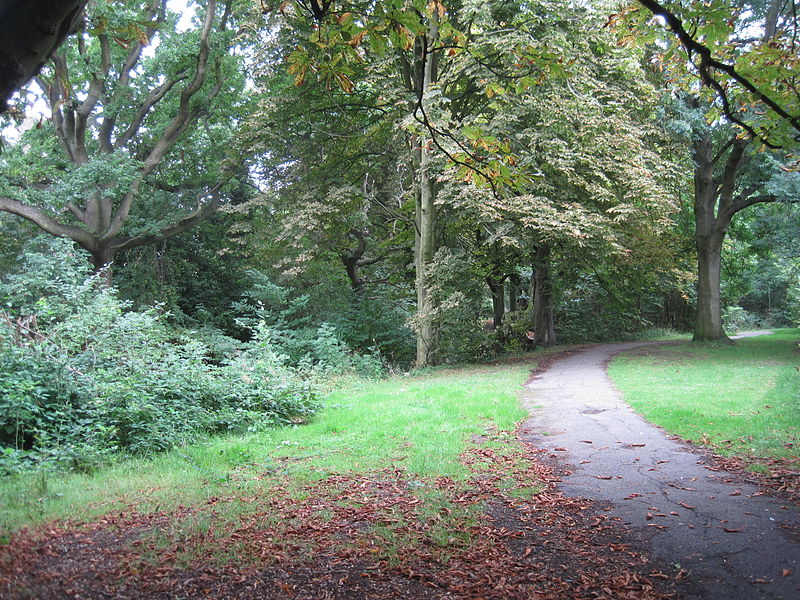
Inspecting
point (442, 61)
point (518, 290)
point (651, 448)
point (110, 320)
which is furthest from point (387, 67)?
point (518, 290)

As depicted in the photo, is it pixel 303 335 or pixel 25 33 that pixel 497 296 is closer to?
pixel 303 335

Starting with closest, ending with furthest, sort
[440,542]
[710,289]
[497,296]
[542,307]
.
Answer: [440,542], [710,289], [497,296], [542,307]

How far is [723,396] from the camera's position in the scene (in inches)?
368

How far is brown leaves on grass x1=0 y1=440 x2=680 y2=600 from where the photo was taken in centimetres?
299

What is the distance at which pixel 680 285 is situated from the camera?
72.9ft

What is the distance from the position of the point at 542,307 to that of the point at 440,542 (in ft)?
62.7

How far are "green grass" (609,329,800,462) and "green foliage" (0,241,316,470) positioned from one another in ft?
18.1

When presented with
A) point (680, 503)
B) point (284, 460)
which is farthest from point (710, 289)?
point (284, 460)

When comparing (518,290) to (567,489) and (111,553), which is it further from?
(111,553)

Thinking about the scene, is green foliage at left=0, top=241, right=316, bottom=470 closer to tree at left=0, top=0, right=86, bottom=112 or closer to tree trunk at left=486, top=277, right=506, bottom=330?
tree at left=0, top=0, right=86, bottom=112

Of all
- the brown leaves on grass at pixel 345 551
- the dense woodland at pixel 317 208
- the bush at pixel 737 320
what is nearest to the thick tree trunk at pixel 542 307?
the dense woodland at pixel 317 208

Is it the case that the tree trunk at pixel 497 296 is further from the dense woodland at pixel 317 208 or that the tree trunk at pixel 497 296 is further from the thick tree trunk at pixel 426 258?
the thick tree trunk at pixel 426 258

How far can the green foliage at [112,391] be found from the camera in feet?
19.9

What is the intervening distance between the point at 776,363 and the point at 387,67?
12951 mm
